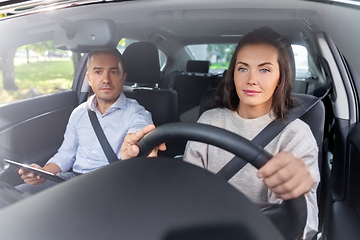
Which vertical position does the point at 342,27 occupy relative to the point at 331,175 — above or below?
above

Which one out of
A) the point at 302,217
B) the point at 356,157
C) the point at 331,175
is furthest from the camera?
the point at 331,175

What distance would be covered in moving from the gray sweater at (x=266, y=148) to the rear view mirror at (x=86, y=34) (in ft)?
1.74

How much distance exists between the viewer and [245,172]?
1.07 metres

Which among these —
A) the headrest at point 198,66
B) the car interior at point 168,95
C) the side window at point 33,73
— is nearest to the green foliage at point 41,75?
the side window at point 33,73

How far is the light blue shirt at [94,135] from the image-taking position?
57.0 inches

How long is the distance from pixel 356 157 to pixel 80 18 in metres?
1.26

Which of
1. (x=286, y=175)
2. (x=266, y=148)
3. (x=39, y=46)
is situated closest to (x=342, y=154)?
(x=266, y=148)

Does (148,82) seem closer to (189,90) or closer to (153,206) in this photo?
(189,90)

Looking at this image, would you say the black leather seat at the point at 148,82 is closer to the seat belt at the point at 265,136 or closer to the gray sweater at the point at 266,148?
the gray sweater at the point at 266,148

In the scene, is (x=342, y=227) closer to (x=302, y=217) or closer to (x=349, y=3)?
(x=302, y=217)

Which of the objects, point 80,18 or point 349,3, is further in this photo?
point 80,18

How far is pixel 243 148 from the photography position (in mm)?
618

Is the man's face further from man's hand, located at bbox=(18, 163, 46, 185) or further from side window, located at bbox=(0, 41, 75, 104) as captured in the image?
side window, located at bbox=(0, 41, 75, 104)

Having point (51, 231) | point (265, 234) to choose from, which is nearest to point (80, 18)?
point (51, 231)
